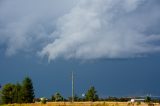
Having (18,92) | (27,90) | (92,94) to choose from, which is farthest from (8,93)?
(92,94)

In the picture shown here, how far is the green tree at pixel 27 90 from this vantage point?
420 ft

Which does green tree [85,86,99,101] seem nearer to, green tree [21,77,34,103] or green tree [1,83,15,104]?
green tree [21,77,34,103]

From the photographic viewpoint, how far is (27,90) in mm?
128375

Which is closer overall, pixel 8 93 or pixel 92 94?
pixel 92 94

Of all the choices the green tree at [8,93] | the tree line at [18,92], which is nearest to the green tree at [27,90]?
the tree line at [18,92]

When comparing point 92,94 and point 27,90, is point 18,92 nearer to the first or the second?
point 27,90

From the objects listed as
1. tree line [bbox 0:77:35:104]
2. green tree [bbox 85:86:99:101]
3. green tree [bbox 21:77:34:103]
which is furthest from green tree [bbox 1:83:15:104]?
green tree [bbox 85:86:99:101]

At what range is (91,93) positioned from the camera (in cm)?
12712

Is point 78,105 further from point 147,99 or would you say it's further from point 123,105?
point 147,99

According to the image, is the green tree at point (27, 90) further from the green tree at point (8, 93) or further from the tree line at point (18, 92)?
the green tree at point (8, 93)

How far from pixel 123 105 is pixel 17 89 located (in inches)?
2559

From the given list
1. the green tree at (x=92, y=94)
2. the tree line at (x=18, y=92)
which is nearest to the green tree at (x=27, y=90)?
the tree line at (x=18, y=92)

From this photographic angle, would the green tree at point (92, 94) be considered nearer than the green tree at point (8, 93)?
Yes

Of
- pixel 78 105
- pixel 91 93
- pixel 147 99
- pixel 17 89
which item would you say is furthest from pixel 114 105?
pixel 17 89
